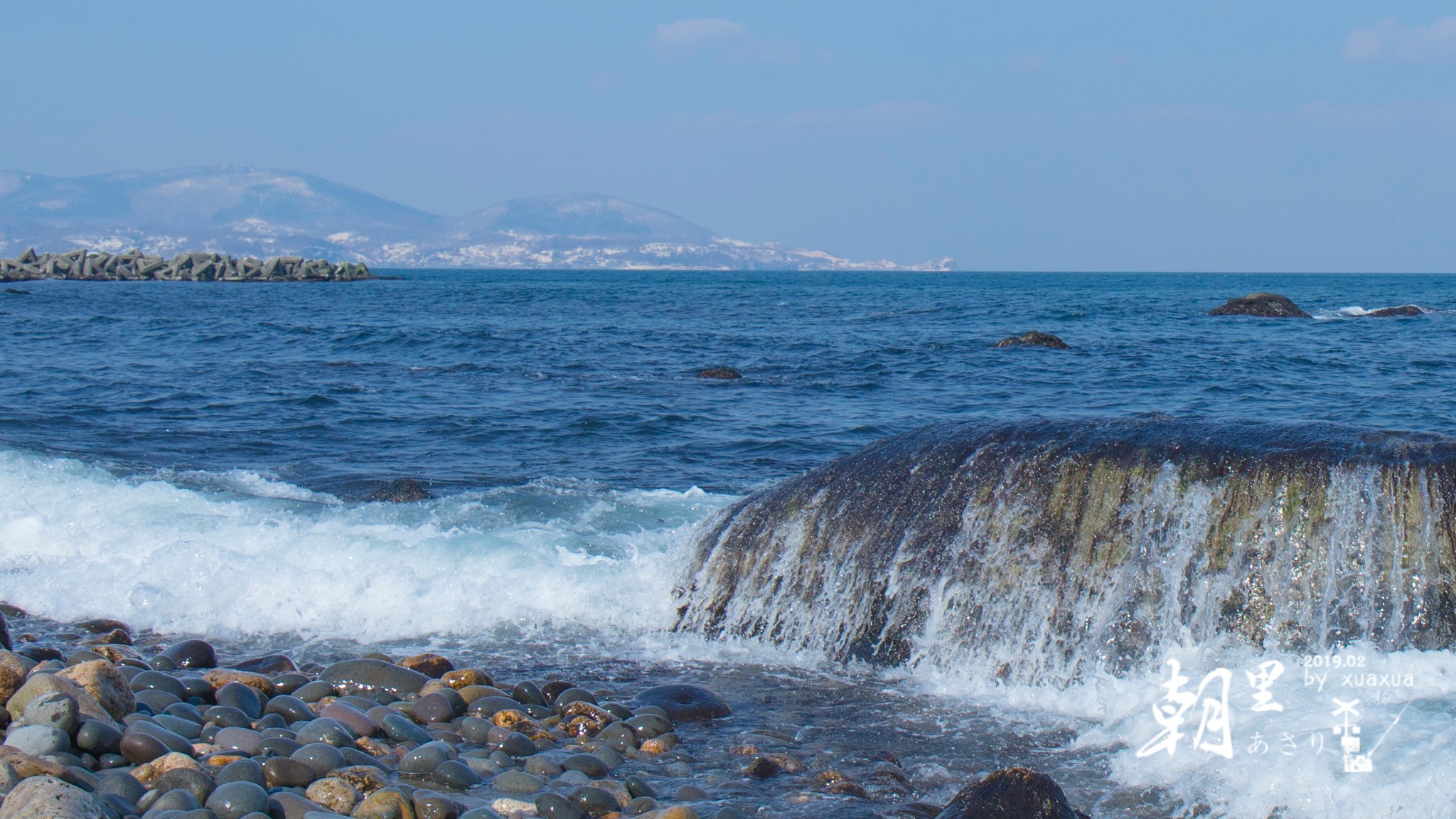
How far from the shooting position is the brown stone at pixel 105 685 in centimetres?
628

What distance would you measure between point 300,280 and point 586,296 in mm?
30078

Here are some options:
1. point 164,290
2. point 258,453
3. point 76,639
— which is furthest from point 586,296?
point 76,639

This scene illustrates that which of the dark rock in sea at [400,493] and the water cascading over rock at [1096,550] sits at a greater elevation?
the water cascading over rock at [1096,550]

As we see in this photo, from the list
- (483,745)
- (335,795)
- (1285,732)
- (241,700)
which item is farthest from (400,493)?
(1285,732)

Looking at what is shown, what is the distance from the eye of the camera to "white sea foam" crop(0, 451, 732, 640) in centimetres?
962

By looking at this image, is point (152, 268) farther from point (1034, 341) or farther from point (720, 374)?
point (1034, 341)

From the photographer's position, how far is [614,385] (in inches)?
948

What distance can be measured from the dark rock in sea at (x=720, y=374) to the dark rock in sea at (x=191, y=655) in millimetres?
17164

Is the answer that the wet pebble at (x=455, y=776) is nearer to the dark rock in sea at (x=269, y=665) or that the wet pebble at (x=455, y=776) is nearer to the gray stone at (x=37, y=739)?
the gray stone at (x=37, y=739)

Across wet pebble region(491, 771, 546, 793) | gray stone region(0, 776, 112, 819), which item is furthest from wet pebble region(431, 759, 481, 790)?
gray stone region(0, 776, 112, 819)

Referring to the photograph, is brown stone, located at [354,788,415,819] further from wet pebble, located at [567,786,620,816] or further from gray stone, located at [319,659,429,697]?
gray stone, located at [319,659,429,697]

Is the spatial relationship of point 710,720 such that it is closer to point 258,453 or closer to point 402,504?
point 402,504

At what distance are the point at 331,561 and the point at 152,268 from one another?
86132 mm

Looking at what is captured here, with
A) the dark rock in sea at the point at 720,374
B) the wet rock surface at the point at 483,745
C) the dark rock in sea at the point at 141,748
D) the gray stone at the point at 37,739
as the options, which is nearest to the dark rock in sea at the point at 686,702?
the wet rock surface at the point at 483,745
